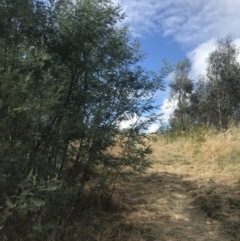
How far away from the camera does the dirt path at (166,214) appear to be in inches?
193

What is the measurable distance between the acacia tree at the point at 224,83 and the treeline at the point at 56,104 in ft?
32.7

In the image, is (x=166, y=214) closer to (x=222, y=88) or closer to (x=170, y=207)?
(x=170, y=207)

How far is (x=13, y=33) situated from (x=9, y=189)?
156 cm

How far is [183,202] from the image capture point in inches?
255

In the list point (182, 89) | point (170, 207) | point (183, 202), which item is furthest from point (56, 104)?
point (182, 89)

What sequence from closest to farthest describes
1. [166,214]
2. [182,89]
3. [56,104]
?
[56,104] < [166,214] < [182,89]

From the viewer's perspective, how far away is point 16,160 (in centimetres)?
289

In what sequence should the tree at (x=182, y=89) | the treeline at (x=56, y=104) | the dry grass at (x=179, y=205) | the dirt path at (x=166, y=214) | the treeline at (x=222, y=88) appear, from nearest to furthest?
the treeline at (x=56, y=104)
the dry grass at (x=179, y=205)
the dirt path at (x=166, y=214)
the treeline at (x=222, y=88)
the tree at (x=182, y=89)

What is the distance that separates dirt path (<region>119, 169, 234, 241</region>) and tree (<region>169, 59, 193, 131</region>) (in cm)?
1582

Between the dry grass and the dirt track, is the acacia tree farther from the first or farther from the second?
the dirt track

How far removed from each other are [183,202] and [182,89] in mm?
18022

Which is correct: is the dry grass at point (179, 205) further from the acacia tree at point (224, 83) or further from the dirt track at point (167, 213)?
the acacia tree at point (224, 83)

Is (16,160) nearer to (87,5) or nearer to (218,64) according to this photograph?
(87,5)

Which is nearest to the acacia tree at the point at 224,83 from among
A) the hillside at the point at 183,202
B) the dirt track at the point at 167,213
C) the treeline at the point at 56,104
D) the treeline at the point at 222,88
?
the treeline at the point at 222,88
